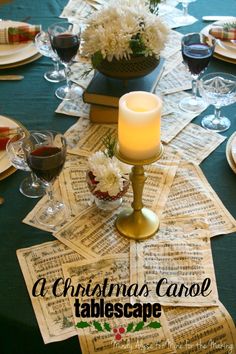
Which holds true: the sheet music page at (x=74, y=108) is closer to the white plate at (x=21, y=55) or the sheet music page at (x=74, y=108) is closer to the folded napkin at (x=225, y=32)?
the white plate at (x=21, y=55)

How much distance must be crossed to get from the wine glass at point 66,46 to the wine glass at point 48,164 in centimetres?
35

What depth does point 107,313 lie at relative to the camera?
30.5 inches

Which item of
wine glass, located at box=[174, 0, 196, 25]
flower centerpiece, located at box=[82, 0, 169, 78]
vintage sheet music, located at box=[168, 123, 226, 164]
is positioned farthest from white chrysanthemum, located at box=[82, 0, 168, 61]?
wine glass, located at box=[174, 0, 196, 25]

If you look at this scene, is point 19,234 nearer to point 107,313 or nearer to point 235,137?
point 107,313

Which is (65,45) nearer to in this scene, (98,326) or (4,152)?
(4,152)

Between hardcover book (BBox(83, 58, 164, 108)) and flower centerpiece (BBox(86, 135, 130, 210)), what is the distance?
0.27 m

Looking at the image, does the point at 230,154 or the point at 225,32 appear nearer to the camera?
the point at 230,154

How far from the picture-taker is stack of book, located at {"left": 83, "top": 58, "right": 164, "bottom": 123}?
120 centimetres

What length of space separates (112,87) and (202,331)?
0.68 m

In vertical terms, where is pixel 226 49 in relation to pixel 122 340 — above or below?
above

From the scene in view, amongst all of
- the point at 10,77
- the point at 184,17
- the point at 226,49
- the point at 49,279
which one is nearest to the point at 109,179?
the point at 49,279

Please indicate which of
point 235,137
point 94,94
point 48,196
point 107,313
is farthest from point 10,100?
point 107,313

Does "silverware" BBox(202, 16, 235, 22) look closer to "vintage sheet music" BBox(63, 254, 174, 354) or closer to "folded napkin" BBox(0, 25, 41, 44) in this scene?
"folded napkin" BBox(0, 25, 41, 44)

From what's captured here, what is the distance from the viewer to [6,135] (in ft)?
3.63
